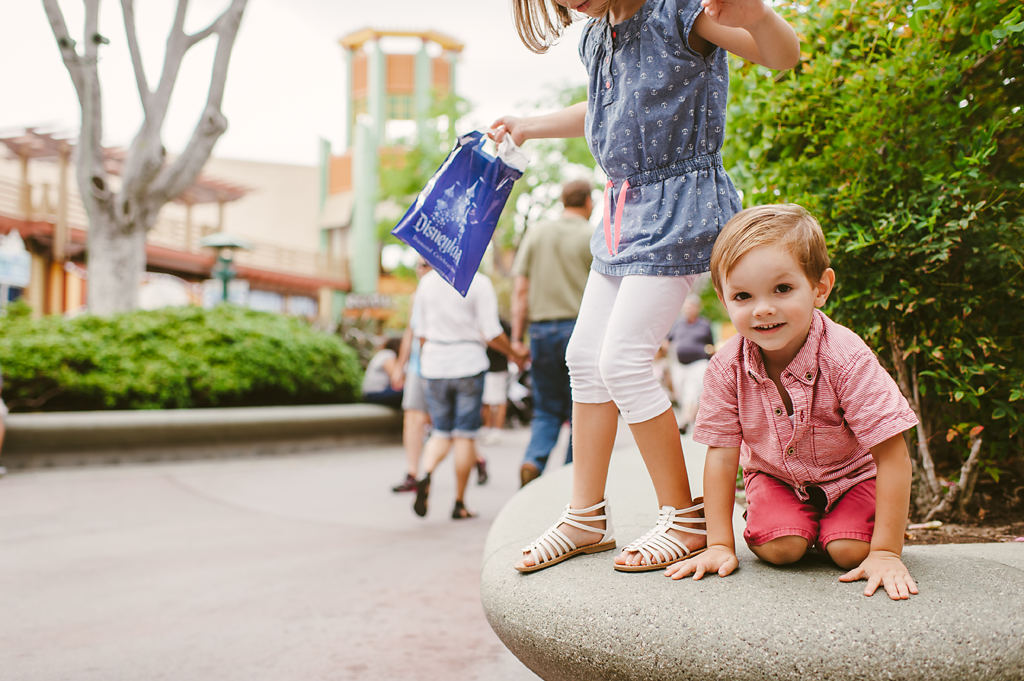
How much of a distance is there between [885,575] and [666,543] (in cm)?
48

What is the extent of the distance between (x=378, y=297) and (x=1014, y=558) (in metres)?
29.7

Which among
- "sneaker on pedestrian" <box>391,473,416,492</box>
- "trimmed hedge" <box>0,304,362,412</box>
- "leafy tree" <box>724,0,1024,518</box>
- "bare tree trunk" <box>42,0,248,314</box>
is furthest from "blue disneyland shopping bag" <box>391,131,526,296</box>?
"bare tree trunk" <box>42,0,248,314</box>

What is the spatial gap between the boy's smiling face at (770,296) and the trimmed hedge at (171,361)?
22.1 feet

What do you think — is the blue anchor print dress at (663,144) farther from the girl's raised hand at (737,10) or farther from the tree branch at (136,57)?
the tree branch at (136,57)

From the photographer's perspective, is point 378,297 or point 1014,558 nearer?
point 1014,558

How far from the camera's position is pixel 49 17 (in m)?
8.65

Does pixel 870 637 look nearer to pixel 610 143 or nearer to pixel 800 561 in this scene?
pixel 800 561

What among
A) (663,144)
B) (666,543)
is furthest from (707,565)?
(663,144)

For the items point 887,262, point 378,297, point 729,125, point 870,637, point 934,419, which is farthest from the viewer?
point 378,297

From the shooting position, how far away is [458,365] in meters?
4.63

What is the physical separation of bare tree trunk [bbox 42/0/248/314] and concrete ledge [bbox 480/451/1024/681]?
375 inches

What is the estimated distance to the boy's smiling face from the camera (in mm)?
1525

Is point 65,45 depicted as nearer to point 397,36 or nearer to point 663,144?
point 663,144

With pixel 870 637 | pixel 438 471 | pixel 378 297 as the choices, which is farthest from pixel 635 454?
pixel 378 297
